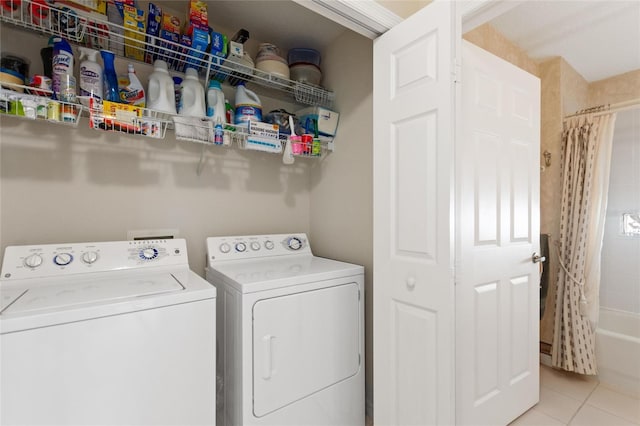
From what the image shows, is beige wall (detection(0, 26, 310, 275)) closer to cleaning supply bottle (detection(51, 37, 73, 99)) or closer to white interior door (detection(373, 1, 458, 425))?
cleaning supply bottle (detection(51, 37, 73, 99))

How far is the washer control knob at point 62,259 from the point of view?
4.42 ft

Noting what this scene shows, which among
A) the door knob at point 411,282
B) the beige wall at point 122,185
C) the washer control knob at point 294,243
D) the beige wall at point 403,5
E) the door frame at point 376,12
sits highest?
the beige wall at point 403,5

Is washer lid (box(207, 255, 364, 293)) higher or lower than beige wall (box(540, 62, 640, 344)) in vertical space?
lower

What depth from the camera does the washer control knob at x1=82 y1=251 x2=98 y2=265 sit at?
1.40 metres

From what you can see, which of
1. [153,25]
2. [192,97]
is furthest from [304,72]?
[153,25]

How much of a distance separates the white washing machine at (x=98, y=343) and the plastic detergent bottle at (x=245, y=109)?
982 millimetres

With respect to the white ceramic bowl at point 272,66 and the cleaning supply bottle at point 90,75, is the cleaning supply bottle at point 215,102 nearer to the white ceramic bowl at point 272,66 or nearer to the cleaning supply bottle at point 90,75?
the white ceramic bowl at point 272,66

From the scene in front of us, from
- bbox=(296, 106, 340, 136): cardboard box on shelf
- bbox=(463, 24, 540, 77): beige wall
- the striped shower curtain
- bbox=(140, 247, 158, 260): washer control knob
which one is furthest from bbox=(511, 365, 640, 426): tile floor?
bbox=(463, 24, 540, 77): beige wall

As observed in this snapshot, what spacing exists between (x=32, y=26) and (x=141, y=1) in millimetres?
609

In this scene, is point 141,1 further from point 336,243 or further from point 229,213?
point 336,243

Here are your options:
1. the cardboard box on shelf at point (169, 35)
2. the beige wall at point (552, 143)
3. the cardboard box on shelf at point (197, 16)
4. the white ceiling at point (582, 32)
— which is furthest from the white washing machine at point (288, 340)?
the white ceiling at point (582, 32)

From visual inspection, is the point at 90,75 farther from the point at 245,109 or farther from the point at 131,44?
the point at 245,109

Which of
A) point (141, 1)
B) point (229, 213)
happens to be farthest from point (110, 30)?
point (229, 213)

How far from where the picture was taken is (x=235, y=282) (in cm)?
138
